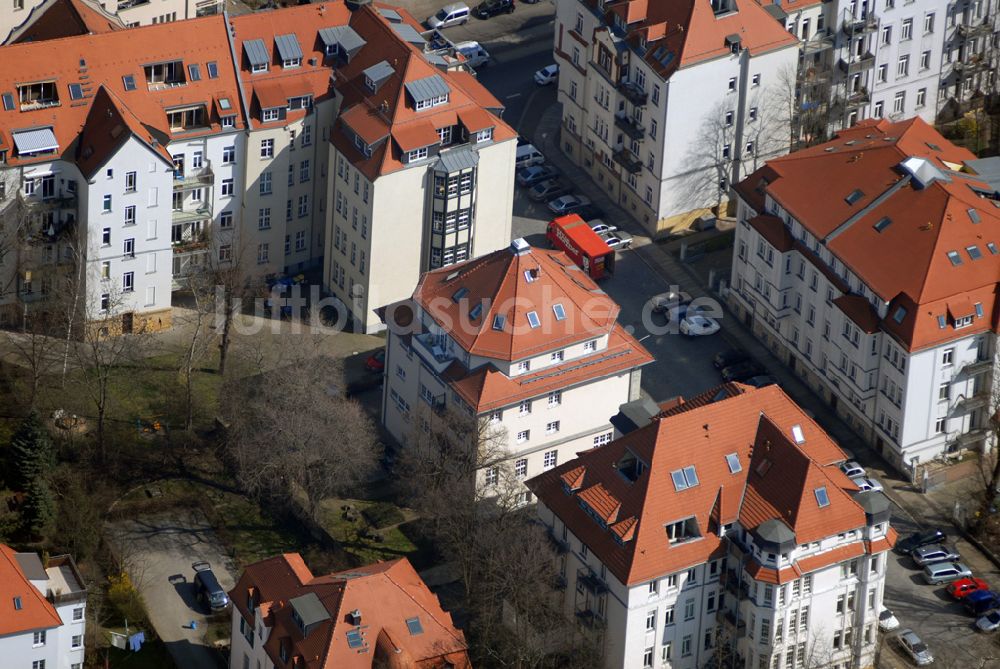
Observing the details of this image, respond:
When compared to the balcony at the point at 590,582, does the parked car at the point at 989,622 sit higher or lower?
lower

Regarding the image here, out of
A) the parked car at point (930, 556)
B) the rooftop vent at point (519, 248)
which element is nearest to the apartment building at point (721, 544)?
the parked car at point (930, 556)

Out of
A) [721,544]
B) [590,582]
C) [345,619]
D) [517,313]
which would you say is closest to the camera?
[345,619]

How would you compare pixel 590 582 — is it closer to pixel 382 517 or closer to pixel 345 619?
pixel 345 619

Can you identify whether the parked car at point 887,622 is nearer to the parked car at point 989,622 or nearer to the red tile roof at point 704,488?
the parked car at point 989,622

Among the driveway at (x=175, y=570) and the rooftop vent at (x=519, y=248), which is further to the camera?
the rooftop vent at (x=519, y=248)

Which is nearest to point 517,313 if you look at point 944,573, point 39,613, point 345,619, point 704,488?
point 704,488

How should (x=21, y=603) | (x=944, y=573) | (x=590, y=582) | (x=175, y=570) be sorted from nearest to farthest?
(x=21, y=603), (x=590, y=582), (x=175, y=570), (x=944, y=573)
